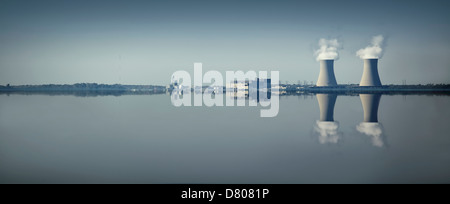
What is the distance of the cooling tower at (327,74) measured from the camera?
41969 millimetres

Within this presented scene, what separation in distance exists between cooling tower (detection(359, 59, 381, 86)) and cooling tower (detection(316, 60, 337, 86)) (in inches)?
152

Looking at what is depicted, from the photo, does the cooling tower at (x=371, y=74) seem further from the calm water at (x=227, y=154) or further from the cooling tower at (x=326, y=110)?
the calm water at (x=227, y=154)

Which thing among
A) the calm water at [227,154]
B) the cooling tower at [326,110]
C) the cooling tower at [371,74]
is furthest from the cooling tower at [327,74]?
the calm water at [227,154]

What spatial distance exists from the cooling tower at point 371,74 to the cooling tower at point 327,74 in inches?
152

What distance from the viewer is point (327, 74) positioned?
42.5 m

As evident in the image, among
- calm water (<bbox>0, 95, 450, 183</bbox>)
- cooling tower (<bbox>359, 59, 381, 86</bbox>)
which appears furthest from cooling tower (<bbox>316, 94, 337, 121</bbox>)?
cooling tower (<bbox>359, 59, 381, 86</bbox>)

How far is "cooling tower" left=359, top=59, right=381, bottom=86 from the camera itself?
39344 millimetres
